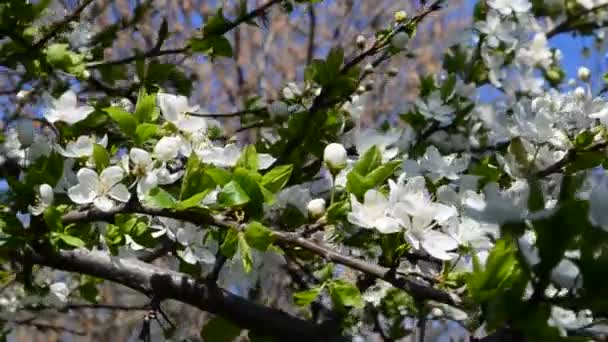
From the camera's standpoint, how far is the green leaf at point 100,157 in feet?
3.67

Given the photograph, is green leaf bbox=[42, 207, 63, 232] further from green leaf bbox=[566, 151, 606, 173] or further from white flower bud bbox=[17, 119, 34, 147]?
green leaf bbox=[566, 151, 606, 173]

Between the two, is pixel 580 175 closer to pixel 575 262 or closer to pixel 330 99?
pixel 575 262

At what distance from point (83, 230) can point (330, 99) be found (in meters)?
0.54

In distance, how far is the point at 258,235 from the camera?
3.20 ft

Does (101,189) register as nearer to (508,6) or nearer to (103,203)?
(103,203)

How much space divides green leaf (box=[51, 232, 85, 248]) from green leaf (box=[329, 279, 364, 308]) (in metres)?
0.32

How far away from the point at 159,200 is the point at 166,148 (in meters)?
0.10

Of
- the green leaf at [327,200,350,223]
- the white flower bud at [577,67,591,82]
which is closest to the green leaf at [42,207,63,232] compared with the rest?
the green leaf at [327,200,350,223]

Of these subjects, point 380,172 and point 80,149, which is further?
point 80,149

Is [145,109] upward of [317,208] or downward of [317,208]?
upward

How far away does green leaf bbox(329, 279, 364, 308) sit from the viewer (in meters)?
1.07

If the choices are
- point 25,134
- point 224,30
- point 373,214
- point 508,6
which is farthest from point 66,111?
point 508,6

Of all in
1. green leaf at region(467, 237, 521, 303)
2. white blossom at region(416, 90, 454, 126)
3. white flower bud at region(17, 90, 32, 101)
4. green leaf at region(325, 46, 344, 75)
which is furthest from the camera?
white blossom at region(416, 90, 454, 126)

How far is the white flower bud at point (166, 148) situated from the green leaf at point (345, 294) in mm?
264
